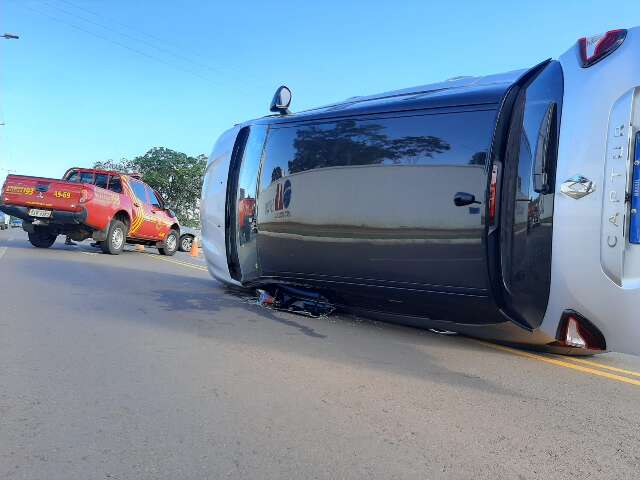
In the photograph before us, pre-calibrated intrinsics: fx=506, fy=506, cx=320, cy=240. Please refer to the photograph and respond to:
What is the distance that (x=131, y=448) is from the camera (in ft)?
8.11

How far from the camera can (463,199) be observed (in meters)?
3.74

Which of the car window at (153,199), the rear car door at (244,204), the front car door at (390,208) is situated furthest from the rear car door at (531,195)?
the car window at (153,199)

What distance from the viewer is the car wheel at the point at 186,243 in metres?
17.5

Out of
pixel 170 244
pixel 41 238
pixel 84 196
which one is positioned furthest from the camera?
pixel 170 244

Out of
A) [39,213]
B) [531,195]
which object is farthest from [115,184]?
[531,195]

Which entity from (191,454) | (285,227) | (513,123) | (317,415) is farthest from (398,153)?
(191,454)

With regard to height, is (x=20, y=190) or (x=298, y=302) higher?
(x=20, y=190)

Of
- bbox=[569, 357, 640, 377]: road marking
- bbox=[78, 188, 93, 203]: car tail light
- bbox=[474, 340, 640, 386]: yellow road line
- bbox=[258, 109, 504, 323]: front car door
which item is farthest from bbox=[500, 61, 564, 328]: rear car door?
bbox=[78, 188, 93, 203]: car tail light

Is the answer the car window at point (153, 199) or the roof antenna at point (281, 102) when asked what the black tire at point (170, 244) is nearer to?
the car window at point (153, 199)

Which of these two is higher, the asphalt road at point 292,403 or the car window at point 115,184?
the car window at point 115,184

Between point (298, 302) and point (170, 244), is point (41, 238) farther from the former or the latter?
point (298, 302)

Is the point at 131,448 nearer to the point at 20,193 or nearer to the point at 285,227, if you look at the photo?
the point at 285,227

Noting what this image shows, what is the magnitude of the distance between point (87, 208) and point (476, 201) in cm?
1042

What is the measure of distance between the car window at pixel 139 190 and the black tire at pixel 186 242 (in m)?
3.32
